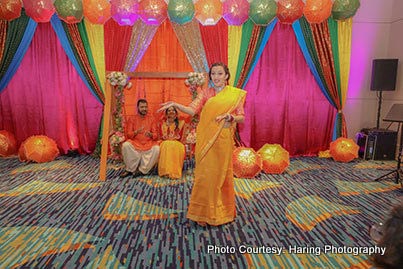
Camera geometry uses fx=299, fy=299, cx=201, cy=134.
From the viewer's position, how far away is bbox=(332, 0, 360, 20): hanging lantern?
Answer: 15.5ft

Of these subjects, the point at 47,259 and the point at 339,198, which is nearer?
the point at 47,259

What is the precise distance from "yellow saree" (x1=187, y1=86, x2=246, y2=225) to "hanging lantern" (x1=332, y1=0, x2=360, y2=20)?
10.1ft

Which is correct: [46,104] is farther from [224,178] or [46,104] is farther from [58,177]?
[224,178]

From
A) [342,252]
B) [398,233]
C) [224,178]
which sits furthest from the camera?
[224,178]

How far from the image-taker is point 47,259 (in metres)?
2.31

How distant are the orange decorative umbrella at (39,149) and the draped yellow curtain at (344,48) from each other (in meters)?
5.58

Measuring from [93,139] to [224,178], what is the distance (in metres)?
3.83

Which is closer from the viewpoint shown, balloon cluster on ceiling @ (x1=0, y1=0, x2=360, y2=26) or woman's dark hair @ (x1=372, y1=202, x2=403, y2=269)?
woman's dark hair @ (x1=372, y1=202, x2=403, y2=269)

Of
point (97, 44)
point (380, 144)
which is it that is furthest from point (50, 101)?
point (380, 144)

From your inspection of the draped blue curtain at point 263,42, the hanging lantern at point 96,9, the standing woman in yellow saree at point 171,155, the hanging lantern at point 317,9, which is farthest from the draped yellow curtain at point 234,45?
the hanging lantern at point 96,9

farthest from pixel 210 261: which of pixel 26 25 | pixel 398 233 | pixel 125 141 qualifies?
pixel 26 25

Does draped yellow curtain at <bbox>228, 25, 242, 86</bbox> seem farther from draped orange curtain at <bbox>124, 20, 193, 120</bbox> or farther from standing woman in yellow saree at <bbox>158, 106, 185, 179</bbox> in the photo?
standing woman in yellow saree at <bbox>158, 106, 185, 179</bbox>

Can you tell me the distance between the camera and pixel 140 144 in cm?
468

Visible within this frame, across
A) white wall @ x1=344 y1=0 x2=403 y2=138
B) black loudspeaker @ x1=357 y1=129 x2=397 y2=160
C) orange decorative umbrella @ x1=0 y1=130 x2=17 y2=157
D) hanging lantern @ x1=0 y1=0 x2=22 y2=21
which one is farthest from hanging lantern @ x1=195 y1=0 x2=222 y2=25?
orange decorative umbrella @ x1=0 y1=130 x2=17 y2=157
